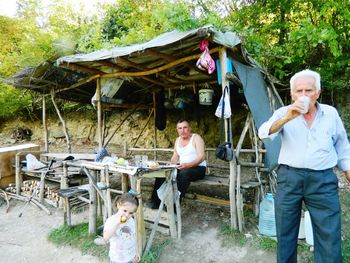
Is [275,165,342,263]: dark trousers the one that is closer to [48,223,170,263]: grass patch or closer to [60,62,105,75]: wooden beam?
[48,223,170,263]: grass patch

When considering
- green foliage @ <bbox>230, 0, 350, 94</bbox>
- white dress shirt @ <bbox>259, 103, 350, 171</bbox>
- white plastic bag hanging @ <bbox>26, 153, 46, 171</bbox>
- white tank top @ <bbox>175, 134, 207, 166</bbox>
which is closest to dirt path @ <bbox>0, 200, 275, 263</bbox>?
white tank top @ <bbox>175, 134, 207, 166</bbox>

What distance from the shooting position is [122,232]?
2.60 metres

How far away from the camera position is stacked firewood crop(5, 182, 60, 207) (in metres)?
5.36

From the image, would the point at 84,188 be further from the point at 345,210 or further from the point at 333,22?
the point at 333,22

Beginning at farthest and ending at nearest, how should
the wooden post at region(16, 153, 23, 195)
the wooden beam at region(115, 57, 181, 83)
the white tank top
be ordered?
1. the wooden post at region(16, 153, 23, 195)
2. the white tank top
3. the wooden beam at region(115, 57, 181, 83)

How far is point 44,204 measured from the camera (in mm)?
5461

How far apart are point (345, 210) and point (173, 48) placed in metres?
3.85

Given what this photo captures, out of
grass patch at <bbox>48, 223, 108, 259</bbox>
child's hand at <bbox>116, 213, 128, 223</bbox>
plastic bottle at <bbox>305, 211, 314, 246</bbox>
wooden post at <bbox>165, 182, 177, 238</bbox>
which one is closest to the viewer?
child's hand at <bbox>116, 213, 128, 223</bbox>

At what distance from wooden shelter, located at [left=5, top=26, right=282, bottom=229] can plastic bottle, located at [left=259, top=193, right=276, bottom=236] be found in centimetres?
34

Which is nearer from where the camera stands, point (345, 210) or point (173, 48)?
point (173, 48)

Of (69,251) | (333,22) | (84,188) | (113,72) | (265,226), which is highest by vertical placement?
(333,22)

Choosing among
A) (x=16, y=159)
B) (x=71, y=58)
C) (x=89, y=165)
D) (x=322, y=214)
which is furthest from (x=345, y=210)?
(x=16, y=159)

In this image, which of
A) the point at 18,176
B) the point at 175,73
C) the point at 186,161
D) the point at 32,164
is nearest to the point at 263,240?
the point at 186,161

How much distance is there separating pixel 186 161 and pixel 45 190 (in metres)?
3.27
